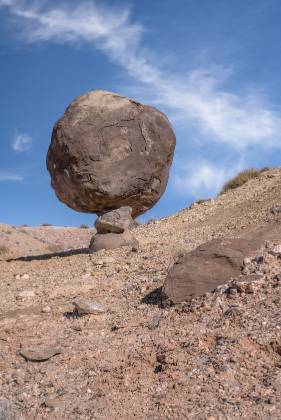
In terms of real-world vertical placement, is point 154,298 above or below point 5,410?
above

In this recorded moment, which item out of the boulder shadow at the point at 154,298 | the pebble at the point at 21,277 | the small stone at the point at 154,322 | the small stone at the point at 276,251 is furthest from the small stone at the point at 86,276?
the small stone at the point at 276,251

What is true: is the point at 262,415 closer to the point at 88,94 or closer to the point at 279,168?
the point at 88,94

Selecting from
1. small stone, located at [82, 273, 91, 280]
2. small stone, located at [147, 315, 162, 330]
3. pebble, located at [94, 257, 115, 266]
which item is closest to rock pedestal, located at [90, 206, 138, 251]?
pebble, located at [94, 257, 115, 266]

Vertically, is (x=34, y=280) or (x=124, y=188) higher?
(x=124, y=188)

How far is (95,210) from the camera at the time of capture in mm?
12266

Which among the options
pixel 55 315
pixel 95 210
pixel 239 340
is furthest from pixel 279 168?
pixel 239 340

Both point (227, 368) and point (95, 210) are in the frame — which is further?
point (95, 210)

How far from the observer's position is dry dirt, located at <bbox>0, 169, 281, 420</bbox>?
450cm

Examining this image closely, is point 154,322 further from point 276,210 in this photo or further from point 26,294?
point 276,210

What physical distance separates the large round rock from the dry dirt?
10.1 ft

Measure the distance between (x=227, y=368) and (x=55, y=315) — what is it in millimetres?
3202

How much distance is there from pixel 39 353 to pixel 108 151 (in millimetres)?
6121

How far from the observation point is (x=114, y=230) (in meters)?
11.8

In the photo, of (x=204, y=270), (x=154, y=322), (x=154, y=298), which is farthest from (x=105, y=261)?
(x=154, y=322)
